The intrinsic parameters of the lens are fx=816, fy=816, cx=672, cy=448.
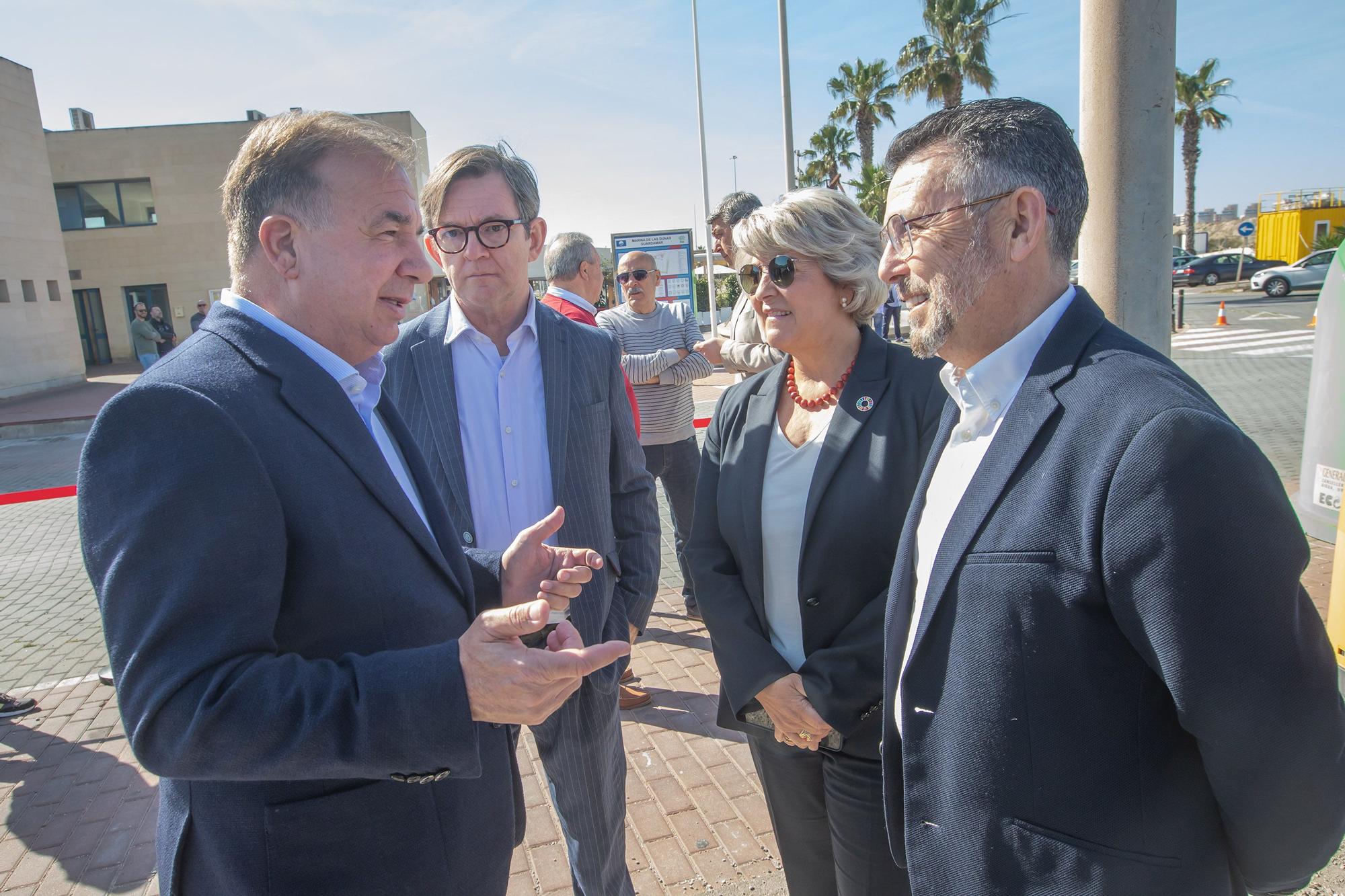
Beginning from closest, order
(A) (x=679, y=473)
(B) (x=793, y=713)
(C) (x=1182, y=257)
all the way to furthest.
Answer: (B) (x=793, y=713), (A) (x=679, y=473), (C) (x=1182, y=257)

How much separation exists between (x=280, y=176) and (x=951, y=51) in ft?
113

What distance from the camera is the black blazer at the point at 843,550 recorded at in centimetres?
205

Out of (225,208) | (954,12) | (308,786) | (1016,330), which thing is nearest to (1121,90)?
(1016,330)

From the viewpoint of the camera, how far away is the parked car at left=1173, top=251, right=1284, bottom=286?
→ 121ft

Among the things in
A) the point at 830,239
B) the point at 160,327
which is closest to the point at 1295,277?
the point at 830,239

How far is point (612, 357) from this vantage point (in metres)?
2.90

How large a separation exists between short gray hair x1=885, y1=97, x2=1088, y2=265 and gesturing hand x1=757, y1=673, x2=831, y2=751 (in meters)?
1.19

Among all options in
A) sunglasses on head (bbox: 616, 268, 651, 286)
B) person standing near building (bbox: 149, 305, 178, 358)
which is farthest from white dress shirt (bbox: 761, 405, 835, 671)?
person standing near building (bbox: 149, 305, 178, 358)

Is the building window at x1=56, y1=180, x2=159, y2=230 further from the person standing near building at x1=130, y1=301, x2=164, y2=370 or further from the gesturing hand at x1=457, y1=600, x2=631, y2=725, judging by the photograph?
the gesturing hand at x1=457, y1=600, x2=631, y2=725

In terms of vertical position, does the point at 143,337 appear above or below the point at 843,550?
above

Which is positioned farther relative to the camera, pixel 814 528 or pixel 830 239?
pixel 830 239

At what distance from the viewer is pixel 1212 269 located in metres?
37.3

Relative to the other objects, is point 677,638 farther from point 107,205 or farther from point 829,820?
point 107,205

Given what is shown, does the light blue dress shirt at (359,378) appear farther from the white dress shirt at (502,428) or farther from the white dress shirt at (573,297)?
the white dress shirt at (573,297)
